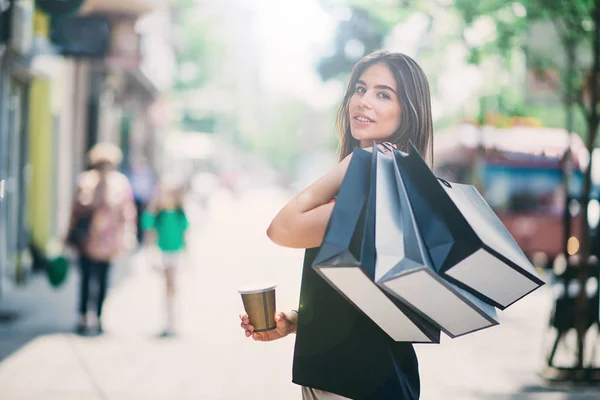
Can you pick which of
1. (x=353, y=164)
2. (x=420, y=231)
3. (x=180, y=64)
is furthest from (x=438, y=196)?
(x=180, y=64)

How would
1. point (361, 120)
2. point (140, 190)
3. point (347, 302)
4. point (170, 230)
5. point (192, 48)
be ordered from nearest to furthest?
point (347, 302) < point (361, 120) < point (170, 230) < point (140, 190) < point (192, 48)

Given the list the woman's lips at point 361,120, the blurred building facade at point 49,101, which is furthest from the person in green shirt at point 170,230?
the woman's lips at point 361,120

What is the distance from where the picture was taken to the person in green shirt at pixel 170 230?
27.9 feet

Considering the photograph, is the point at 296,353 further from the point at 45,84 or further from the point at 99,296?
the point at 45,84

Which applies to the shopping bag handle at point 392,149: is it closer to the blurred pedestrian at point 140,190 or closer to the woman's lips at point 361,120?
the woman's lips at point 361,120

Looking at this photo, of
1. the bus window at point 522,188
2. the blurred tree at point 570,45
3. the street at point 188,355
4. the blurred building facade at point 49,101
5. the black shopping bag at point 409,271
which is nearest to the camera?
the black shopping bag at point 409,271

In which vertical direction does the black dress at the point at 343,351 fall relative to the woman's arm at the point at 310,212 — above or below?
below

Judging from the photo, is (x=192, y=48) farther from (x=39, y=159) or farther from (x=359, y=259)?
(x=359, y=259)

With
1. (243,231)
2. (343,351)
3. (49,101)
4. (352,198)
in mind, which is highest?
(49,101)

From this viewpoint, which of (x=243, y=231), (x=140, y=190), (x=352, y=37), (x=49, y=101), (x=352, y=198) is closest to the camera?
(x=352, y=198)

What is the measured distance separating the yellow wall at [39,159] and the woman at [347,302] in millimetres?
11718

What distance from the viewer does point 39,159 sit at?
522 inches

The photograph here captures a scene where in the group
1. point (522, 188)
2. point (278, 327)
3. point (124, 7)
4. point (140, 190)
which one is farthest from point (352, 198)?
point (140, 190)

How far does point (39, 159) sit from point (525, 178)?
37.0ft
